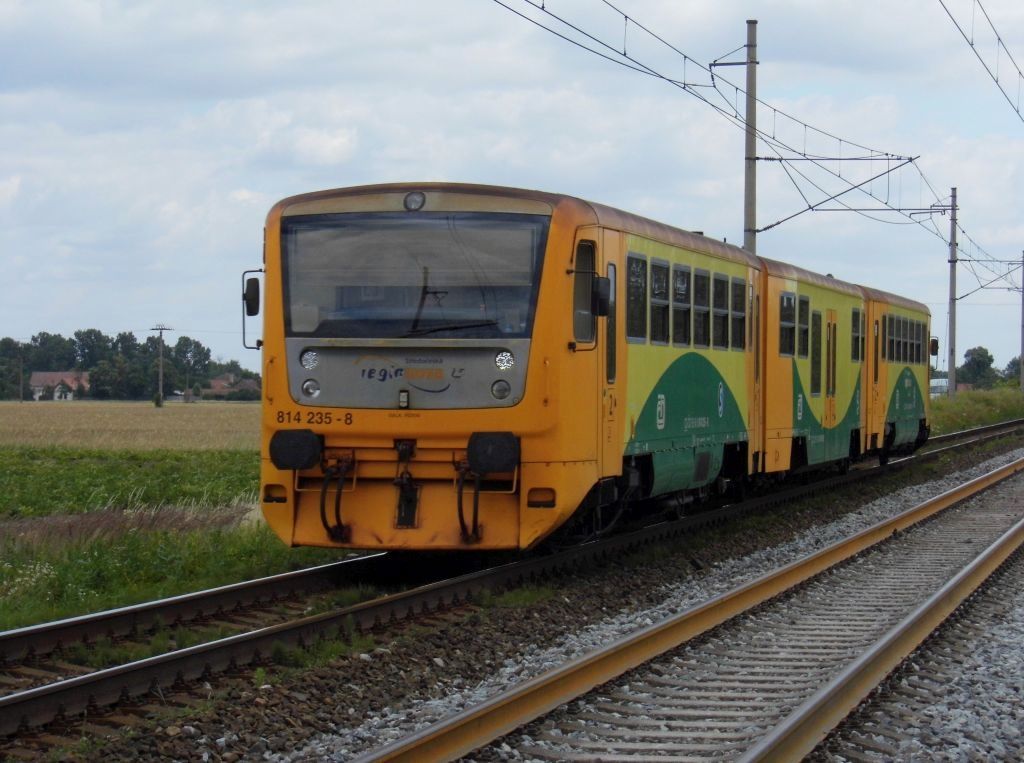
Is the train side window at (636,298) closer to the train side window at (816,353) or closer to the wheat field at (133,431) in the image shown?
the train side window at (816,353)

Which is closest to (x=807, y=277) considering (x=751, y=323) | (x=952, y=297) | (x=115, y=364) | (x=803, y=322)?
(x=803, y=322)

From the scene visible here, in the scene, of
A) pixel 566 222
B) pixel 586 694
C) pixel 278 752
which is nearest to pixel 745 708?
pixel 586 694

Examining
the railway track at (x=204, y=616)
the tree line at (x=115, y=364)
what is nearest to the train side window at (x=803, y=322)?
the railway track at (x=204, y=616)

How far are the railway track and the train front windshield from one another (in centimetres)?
187

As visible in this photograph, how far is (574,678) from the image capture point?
7.53m

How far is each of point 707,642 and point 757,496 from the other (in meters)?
10.5

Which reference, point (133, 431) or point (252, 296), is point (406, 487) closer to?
point (252, 296)

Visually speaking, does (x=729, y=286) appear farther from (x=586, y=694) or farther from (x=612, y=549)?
(x=586, y=694)

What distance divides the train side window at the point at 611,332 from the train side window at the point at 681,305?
5.55 ft

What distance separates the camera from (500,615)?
988 cm

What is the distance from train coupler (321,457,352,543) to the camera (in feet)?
36.0

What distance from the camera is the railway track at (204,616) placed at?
22.8ft

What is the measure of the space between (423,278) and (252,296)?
143 cm

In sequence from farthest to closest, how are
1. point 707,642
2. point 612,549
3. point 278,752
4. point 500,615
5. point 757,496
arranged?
point 757,496, point 612,549, point 500,615, point 707,642, point 278,752
